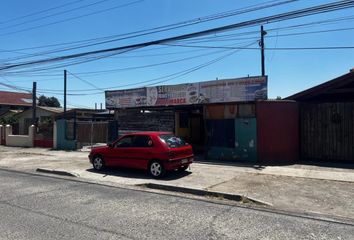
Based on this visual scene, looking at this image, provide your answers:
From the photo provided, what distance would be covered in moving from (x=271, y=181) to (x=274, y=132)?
4428mm

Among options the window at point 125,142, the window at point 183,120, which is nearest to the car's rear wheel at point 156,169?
the window at point 125,142

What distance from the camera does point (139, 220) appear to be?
21.7 feet

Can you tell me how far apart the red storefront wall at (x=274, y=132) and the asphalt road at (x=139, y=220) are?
720 centimetres

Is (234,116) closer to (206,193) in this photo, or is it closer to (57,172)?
(206,193)

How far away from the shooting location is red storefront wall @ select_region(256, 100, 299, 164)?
14953mm

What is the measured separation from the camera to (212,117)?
54.0 feet

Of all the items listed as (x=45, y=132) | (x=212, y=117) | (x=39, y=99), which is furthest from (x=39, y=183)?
(x=39, y=99)

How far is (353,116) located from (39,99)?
72842mm

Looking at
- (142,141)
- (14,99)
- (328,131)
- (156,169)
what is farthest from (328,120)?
(14,99)

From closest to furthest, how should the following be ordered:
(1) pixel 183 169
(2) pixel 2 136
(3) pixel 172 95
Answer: (1) pixel 183 169 < (3) pixel 172 95 < (2) pixel 2 136

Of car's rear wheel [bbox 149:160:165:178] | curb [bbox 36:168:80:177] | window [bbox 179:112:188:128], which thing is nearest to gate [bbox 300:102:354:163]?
window [bbox 179:112:188:128]

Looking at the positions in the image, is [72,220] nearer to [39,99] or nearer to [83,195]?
[83,195]

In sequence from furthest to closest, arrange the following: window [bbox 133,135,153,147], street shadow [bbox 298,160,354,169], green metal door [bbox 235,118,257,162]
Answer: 1. green metal door [bbox 235,118,257,162]
2. street shadow [bbox 298,160,354,169]
3. window [bbox 133,135,153,147]

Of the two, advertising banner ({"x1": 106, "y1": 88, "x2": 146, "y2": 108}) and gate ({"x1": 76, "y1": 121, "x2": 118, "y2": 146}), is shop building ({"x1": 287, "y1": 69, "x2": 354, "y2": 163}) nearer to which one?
advertising banner ({"x1": 106, "y1": 88, "x2": 146, "y2": 108})
